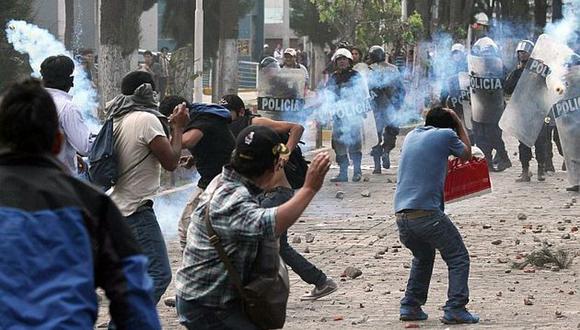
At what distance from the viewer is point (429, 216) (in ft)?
27.8

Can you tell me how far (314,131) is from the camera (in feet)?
78.8

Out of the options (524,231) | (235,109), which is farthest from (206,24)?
(235,109)

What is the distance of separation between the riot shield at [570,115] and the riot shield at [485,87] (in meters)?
3.14

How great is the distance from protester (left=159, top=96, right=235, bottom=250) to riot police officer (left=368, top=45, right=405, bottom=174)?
1133cm

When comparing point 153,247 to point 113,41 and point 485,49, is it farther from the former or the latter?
point 485,49

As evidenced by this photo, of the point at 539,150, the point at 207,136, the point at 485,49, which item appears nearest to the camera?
the point at 207,136

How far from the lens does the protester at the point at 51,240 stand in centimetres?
352

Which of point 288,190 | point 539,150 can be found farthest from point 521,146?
point 288,190

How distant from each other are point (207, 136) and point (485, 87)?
1187 centimetres

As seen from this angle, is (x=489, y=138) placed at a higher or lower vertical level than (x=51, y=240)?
lower

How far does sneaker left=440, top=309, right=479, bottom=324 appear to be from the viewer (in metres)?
8.61

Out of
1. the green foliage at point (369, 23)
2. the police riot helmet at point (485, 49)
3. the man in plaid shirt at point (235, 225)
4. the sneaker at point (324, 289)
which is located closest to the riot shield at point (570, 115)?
the police riot helmet at point (485, 49)

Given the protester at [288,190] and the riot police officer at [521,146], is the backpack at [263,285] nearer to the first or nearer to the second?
the protester at [288,190]

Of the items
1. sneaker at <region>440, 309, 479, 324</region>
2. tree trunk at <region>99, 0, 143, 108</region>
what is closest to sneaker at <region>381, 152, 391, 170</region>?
tree trunk at <region>99, 0, 143, 108</region>
